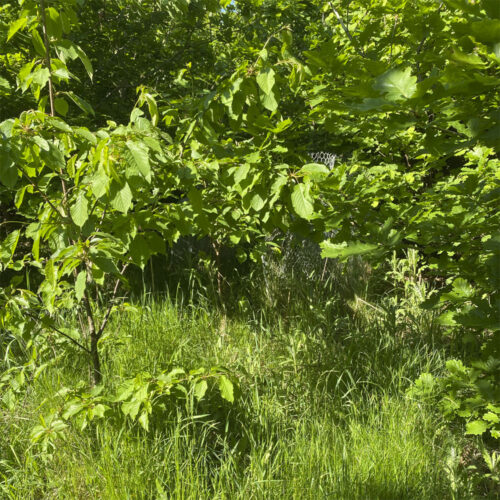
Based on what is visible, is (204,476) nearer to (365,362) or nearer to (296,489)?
(296,489)

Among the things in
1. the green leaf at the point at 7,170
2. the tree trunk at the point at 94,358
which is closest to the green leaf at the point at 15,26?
the green leaf at the point at 7,170

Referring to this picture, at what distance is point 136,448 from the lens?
1.92 m

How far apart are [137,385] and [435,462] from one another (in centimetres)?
130

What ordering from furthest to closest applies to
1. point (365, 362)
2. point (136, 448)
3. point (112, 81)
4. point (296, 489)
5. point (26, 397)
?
point (112, 81) → point (365, 362) → point (26, 397) → point (136, 448) → point (296, 489)

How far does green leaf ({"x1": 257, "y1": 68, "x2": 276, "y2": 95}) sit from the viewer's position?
1.53 metres

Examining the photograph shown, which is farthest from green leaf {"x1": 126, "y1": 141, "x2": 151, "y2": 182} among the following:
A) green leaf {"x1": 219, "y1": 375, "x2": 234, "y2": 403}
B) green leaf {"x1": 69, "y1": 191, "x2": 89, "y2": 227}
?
green leaf {"x1": 219, "y1": 375, "x2": 234, "y2": 403}

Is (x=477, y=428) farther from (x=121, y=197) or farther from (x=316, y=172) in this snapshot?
(x=121, y=197)

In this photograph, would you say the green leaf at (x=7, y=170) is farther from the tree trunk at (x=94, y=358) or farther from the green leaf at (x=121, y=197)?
the tree trunk at (x=94, y=358)

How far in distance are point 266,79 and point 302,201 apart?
415 millimetres

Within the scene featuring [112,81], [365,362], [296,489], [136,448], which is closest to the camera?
[296,489]

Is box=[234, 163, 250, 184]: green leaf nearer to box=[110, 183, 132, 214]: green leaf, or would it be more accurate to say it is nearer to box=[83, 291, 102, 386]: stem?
box=[110, 183, 132, 214]: green leaf

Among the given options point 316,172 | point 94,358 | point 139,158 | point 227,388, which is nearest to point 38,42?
point 139,158

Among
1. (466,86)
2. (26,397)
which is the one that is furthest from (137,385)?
(466,86)

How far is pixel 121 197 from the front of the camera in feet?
4.54
